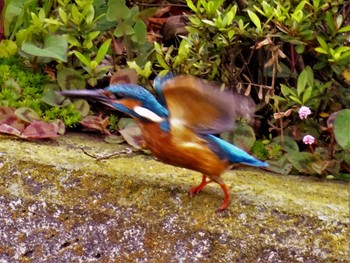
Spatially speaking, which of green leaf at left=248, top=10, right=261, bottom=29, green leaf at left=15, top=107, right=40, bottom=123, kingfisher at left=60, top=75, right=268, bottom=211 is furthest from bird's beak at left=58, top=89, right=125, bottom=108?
green leaf at left=248, top=10, right=261, bottom=29

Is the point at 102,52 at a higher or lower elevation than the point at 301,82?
lower

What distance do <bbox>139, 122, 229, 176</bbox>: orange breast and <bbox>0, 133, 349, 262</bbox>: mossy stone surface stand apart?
256 mm

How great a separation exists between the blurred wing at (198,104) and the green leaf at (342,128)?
796 mm

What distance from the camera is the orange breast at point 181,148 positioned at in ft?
8.28

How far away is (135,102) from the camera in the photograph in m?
2.54

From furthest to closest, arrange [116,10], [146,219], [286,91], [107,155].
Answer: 1. [116,10]
2. [286,91]
3. [107,155]
4. [146,219]

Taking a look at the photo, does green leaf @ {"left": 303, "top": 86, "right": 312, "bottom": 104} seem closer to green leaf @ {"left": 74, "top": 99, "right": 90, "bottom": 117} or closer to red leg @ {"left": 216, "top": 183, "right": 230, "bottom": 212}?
red leg @ {"left": 216, "top": 183, "right": 230, "bottom": 212}

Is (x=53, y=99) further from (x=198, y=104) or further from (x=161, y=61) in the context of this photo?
(x=198, y=104)

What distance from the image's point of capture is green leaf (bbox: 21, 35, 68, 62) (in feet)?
11.0

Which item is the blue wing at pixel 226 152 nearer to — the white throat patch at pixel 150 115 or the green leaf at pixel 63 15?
the white throat patch at pixel 150 115

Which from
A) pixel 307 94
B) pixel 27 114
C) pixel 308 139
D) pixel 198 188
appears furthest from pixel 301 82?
pixel 27 114

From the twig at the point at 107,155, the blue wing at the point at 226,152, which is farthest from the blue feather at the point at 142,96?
the twig at the point at 107,155

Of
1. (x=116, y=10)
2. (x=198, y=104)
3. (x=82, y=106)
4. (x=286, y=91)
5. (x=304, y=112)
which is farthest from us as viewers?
(x=116, y=10)

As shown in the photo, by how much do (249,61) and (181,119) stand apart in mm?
1069
